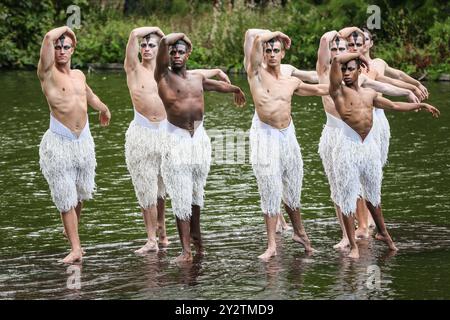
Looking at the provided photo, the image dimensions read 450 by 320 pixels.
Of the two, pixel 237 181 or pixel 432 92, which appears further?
pixel 432 92

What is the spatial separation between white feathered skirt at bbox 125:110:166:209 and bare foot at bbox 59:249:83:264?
1.01 metres

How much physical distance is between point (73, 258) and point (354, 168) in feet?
9.01

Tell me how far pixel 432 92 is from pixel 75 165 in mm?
13857

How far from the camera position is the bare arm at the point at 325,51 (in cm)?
1241

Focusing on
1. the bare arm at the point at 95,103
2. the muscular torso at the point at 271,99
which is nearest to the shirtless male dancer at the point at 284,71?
the muscular torso at the point at 271,99

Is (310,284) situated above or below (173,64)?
below

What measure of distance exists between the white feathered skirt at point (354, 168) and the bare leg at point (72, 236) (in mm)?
2484

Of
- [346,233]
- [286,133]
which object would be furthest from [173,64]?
[346,233]

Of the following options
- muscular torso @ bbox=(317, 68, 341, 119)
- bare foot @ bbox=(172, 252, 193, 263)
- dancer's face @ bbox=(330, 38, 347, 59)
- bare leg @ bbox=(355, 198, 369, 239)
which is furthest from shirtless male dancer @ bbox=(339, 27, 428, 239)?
bare foot @ bbox=(172, 252, 193, 263)

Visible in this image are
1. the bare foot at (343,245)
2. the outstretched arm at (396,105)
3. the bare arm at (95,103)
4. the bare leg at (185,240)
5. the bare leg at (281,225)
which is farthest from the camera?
the bare leg at (281,225)

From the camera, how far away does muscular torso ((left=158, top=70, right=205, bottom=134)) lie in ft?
38.3

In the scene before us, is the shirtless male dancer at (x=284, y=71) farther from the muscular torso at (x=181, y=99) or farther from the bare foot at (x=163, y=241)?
the bare foot at (x=163, y=241)
